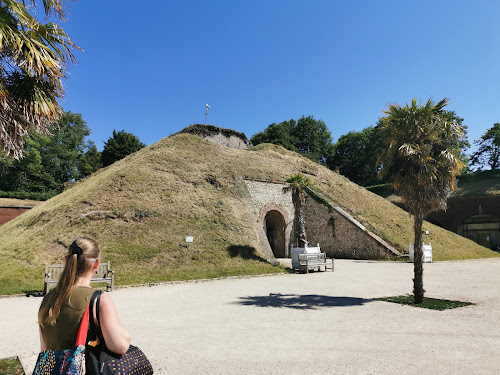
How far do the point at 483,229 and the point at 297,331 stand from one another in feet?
144

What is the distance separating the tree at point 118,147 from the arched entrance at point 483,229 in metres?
48.0

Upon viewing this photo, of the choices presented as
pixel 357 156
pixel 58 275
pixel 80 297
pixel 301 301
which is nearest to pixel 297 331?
pixel 301 301

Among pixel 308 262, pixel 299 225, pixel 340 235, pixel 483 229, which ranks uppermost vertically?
pixel 483 229

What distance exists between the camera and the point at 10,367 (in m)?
4.71

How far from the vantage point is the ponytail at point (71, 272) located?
2135 millimetres

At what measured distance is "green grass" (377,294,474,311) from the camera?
336 inches

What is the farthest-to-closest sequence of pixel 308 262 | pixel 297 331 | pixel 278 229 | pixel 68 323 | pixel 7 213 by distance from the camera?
pixel 7 213 < pixel 278 229 < pixel 308 262 < pixel 297 331 < pixel 68 323

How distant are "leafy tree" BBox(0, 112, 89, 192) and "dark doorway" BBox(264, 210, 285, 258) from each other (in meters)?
30.2

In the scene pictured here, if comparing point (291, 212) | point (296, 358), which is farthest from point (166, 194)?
point (296, 358)

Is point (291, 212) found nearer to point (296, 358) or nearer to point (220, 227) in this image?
point (220, 227)

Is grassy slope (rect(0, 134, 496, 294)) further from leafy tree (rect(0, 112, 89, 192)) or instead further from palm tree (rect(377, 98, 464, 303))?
leafy tree (rect(0, 112, 89, 192))

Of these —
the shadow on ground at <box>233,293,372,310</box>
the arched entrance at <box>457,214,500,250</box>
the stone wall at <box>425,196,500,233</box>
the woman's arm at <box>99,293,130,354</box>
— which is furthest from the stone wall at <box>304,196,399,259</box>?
the woman's arm at <box>99,293,130,354</box>

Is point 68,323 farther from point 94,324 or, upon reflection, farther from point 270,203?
point 270,203

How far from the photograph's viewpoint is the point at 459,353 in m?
5.02
